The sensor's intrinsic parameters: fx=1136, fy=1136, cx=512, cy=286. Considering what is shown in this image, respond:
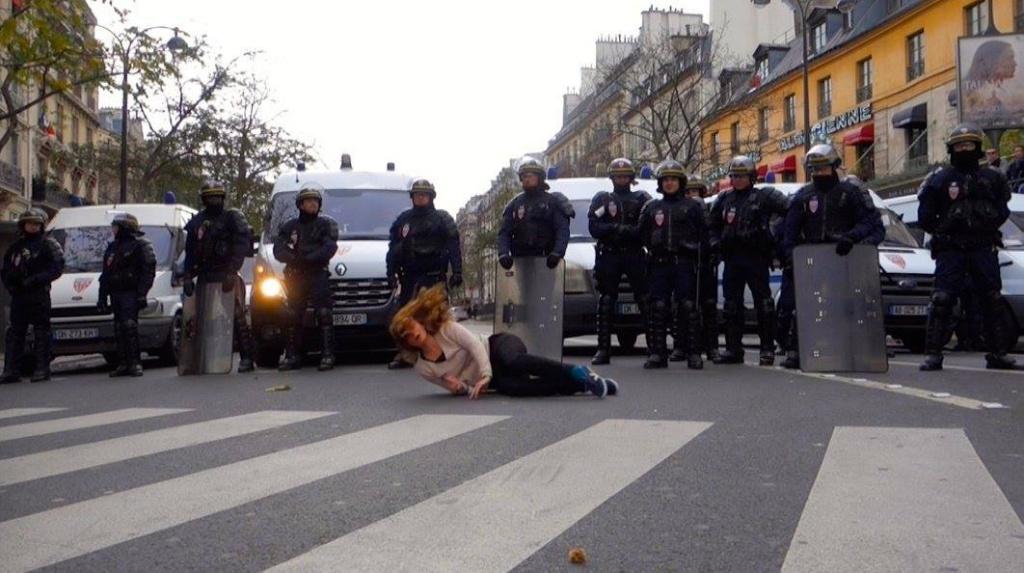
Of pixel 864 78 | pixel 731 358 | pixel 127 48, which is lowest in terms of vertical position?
pixel 731 358

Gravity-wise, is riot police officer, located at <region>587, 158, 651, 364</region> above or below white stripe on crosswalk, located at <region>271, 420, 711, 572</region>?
above

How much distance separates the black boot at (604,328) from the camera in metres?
11.6

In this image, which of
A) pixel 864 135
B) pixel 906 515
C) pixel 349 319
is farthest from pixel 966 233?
pixel 864 135

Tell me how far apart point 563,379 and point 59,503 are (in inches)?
157

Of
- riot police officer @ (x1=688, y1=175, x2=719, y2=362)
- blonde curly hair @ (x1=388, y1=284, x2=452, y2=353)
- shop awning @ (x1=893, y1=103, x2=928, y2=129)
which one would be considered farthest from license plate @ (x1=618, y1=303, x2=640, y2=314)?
shop awning @ (x1=893, y1=103, x2=928, y2=129)

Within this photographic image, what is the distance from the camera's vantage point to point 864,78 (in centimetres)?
4416

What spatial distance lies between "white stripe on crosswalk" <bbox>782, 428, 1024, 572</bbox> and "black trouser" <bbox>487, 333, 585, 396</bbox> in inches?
108

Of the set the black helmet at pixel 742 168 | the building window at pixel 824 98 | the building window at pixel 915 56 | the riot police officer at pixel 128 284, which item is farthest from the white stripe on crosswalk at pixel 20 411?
the building window at pixel 824 98

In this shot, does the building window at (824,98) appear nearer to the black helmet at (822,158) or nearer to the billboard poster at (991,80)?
the billboard poster at (991,80)

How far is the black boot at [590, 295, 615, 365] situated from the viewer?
1157 centimetres

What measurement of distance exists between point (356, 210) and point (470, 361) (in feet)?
21.4

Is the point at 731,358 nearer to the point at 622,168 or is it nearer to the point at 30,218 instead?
the point at 622,168

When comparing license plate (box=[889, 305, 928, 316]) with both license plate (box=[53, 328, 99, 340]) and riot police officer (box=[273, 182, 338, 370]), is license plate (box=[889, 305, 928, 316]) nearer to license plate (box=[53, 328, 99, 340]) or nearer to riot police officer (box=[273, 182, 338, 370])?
riot police officer (box=[273, 182, 338, 370])

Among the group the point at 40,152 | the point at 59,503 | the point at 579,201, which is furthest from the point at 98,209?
the point at 40,152
